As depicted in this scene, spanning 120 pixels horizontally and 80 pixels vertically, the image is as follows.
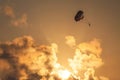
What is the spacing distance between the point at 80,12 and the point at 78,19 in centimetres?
180

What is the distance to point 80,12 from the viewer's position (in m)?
59.7

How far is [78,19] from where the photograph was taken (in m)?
60.8
